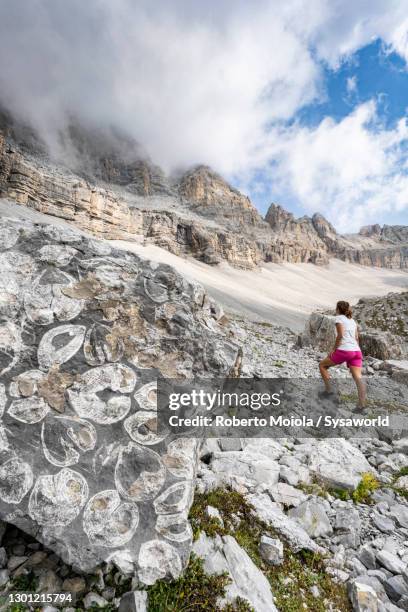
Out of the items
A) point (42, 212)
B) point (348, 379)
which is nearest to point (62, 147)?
point (42, 212)

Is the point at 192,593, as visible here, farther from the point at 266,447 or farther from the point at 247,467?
the point at 266,447

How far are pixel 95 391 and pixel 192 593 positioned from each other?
226cm

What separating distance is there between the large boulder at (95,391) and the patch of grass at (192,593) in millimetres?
119

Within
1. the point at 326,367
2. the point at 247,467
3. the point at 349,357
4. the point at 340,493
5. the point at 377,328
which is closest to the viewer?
the point at 340,493

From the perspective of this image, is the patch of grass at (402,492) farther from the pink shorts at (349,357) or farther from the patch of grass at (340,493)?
the pink shorts at (349,357)

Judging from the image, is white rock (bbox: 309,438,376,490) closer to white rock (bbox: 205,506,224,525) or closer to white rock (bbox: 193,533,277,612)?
white rock (bbox: 205,506,224,525)

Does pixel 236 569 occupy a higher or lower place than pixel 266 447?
higher

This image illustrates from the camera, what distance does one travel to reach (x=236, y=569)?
121 inches

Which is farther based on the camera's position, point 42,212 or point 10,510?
point 42,212

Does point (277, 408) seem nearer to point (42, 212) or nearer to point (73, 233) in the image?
point (73, 233)

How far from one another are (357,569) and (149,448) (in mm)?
2822

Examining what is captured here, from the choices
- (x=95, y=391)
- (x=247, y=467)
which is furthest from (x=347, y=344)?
(x=95, y=391)

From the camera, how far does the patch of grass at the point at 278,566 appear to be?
3.04m

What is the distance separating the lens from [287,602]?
117 inches
